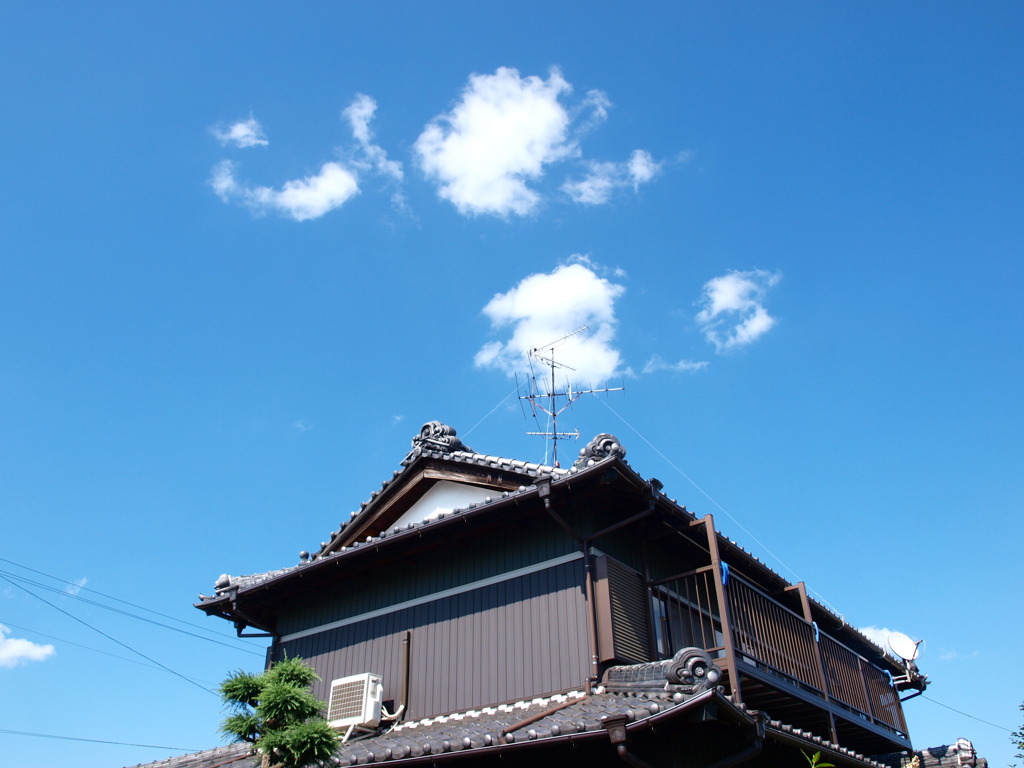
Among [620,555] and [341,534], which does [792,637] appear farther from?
[341,534]

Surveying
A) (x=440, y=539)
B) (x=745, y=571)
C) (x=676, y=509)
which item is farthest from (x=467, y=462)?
(x=745, y=571)

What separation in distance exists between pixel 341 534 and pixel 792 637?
7959 millimetres

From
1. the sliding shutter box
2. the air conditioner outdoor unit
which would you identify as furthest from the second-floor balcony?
the air conditioner outdoor unit

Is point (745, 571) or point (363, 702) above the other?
point (745, 571)

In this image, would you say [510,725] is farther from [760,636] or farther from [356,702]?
[760,636]

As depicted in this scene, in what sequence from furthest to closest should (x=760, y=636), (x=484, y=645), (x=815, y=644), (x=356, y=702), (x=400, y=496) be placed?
(x=400, y=496), (x=815, y=644), (x=760, y=636), (x=356, y=702), (x=484, y=645)

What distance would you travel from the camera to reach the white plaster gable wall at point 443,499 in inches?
547

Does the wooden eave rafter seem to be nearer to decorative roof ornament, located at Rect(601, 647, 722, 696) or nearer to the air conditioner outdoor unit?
the air conditioner outdoor unit

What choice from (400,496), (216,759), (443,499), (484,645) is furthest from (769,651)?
(216,759)

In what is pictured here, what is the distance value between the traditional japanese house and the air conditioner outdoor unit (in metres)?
0.03

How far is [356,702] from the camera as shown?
1162cm

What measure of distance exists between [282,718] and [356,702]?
3.20 metres

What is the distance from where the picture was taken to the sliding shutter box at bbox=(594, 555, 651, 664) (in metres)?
10.3

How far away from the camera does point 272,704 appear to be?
8562 millimetres
